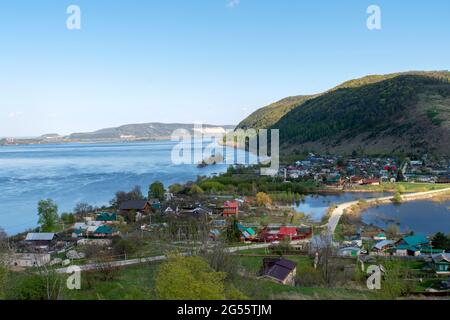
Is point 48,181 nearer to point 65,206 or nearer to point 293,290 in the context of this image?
point 65,206

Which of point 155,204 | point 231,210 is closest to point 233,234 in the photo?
point 231,210

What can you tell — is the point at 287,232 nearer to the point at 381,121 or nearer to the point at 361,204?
the point at 361,204

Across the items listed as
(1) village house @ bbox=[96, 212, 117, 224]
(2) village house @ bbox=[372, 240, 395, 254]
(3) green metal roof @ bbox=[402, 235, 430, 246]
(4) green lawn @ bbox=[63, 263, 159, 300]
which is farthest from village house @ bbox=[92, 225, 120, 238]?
(3) green metal roof @ bbox=[402, 235, 430, 246]

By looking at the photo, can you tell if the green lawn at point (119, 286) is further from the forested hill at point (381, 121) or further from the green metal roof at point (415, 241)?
the forested hill at point (381, 121)

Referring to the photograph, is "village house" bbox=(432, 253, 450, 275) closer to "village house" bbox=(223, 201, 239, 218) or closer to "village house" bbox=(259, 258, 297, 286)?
"village house" bbox=(259, 258, 297, 286)

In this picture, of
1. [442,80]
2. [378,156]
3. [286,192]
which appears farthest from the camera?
[442,80]
